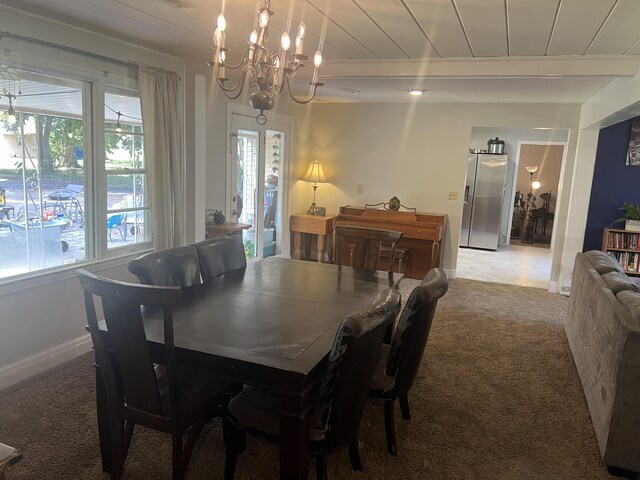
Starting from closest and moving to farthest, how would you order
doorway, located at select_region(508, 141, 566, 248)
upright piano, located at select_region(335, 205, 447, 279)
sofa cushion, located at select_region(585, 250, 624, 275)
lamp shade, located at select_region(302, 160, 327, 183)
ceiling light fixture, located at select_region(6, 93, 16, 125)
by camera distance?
ceiling light fixture, located at select_region(6, 93, 16, 125) < sofa cushion, located at select_region(585, 250, 624, 275) < upright piano, located at select_region(335, 205, 447, 279) < lamp shade, located at select_region(302, 160, 327, 183) < doorway, located at select_region(508, 141, 566, 248)

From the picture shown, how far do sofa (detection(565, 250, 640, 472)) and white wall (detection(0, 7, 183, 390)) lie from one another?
129 inches

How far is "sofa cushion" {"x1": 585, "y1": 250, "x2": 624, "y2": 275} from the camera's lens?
3.28 m

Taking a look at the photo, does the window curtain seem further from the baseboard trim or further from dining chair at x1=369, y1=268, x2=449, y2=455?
dining chair at x1=369, y1=268, x2=449, y2=455

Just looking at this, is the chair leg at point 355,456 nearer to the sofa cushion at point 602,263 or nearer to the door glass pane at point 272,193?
the sofa cushion at point 602,263

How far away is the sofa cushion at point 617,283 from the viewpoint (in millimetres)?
2774

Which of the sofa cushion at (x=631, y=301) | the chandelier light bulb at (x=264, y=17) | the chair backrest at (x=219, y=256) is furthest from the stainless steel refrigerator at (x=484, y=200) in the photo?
the chandelier light bulb at (x=264, y=17)

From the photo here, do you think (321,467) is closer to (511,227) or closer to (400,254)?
(400,254)

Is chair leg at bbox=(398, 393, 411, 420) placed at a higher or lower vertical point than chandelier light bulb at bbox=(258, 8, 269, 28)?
lower

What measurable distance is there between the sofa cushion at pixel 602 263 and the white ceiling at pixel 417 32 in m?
1.34

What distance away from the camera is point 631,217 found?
5.03 meters

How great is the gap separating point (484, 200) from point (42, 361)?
739 cm

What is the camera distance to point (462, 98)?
208 inches

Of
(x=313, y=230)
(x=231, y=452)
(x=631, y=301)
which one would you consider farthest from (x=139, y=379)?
(x=313, y=230)

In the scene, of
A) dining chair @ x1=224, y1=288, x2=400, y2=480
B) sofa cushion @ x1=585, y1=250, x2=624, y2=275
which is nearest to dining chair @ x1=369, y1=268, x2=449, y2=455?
dining chair @ x1=224, y1=288, x2=400, y2=480
